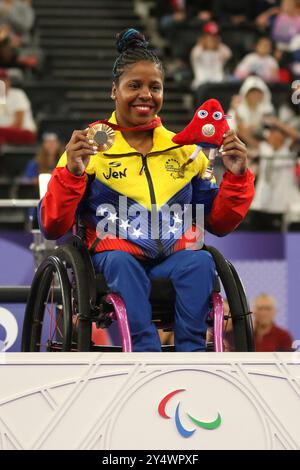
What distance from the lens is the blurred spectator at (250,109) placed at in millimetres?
9117

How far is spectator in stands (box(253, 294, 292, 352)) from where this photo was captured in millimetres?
6273

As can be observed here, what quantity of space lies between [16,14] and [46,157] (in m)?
2.67

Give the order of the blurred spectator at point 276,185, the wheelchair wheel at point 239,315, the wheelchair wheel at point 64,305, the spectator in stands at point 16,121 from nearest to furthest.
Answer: the wheelchair wheel at point 64,305 → the wheelchair wheel at point 239,315 → the blurred spectator at point 276,185 → the spectator in stands at point 16,121

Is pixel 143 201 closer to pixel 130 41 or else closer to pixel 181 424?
pixel 130 41

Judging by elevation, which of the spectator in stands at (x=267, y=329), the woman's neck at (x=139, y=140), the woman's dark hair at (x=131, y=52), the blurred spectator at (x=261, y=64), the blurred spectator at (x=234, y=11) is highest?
the blurred spectator at (x=234, y=11)

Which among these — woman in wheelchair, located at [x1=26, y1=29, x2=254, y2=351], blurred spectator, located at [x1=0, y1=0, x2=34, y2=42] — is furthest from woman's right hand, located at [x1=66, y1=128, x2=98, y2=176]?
blurred spectator, located at [x1=0, y1=0, x2=34, y2=42]

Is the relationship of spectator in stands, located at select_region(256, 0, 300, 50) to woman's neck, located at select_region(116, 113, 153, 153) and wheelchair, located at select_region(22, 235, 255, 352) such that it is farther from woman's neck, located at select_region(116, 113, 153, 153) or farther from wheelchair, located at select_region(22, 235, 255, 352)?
wheelchair, located at select_region(22, 235, 255, 352)

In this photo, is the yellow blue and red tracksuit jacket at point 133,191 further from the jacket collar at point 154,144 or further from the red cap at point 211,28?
the red cap at point 211,28

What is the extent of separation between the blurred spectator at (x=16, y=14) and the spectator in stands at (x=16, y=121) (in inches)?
51.3

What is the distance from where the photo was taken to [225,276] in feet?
13.2

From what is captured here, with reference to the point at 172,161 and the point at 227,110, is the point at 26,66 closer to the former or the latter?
the point at 227,110

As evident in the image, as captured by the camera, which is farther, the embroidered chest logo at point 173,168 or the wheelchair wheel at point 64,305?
the embroidered chest logo at point 173,168

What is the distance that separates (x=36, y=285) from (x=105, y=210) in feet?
1.27

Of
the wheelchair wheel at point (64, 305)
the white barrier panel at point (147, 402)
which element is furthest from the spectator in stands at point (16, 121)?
the white barrier panel at point (147, 402)
